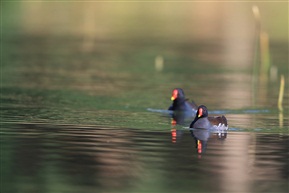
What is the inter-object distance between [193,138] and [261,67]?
62.9ft

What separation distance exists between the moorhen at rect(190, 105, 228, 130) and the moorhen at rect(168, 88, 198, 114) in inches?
145

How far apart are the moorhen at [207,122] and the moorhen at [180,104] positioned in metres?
3.68

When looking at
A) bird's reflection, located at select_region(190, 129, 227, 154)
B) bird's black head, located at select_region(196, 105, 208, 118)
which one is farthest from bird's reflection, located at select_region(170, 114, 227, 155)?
bird's black head, located at select_region(196, 105, 208, 118)

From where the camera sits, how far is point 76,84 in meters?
30.5

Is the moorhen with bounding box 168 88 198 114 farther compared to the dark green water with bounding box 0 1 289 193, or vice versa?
the moorhen with bounding box 168 88 198 114

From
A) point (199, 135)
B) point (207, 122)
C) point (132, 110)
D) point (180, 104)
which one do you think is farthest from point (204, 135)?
point (180, 104)

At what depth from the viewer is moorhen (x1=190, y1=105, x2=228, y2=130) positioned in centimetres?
2139

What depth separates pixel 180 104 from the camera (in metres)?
25.6

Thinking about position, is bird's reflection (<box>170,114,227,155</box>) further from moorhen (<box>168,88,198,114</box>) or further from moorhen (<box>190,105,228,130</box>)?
moorhen (<box>168,88,198,114</box>)

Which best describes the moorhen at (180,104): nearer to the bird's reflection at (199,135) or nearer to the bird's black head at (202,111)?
the bird's reflection at (199,135)

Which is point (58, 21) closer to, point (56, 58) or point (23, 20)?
point (23, 20)

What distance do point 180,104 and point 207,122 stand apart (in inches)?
157

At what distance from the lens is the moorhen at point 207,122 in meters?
21.4

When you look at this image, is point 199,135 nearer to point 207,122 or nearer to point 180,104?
point 207,122
